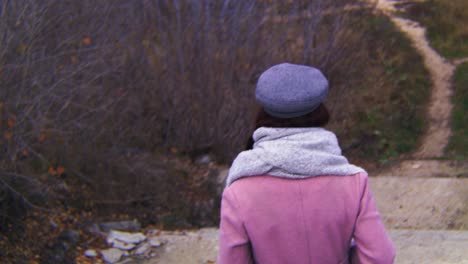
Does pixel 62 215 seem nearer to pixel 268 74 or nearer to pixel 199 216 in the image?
pixel 199 216

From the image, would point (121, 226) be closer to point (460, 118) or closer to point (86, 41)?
point (86, 41)

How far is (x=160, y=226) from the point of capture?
6.79 m

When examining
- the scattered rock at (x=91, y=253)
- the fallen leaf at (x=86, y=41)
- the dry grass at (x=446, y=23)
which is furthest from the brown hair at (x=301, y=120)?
the dry grass at (x=446, y=23)

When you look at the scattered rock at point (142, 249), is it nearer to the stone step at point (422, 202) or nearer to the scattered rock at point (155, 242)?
the scattered rock at point (155, 242)

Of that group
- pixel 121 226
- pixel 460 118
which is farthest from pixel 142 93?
pixel 460 118

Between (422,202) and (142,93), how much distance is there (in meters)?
3.81

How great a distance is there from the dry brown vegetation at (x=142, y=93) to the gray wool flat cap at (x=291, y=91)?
131 inches

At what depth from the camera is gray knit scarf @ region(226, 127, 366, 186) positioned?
6.44ft

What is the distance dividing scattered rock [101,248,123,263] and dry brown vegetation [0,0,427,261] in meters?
0.58

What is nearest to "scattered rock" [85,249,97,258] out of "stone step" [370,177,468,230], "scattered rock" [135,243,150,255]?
"scattered rock" [135,243,150,255]

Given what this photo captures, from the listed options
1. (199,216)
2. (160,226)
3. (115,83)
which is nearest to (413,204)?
(199,216)

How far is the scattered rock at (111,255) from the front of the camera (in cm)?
546

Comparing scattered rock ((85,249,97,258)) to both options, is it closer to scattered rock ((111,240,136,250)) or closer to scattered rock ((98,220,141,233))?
scattered rock ((111,240,136,250))

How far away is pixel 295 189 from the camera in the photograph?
6.55ft
